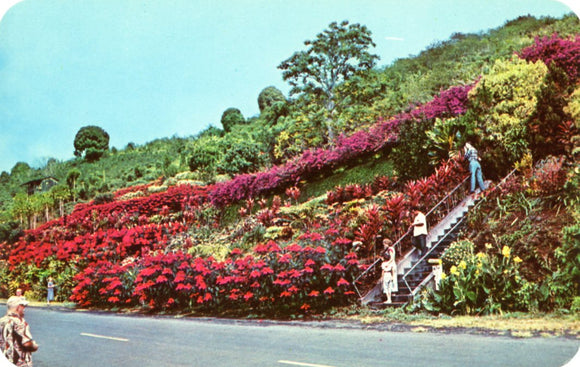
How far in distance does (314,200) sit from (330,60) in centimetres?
282

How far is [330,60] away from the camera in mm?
6934

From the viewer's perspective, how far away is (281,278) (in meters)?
7.83

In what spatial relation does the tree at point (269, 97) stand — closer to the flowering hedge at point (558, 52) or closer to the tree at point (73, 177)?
the tree at point (73, 177)

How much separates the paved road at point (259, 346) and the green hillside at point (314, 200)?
113 cm

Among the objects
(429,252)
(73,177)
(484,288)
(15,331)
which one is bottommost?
(484,288)

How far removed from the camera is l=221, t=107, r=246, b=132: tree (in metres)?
7.16

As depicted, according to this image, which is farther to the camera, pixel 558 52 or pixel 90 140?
pixel 558 52

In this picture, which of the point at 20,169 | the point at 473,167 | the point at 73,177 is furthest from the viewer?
the point at 473,167

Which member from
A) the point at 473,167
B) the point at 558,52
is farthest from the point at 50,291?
the point at 558,52

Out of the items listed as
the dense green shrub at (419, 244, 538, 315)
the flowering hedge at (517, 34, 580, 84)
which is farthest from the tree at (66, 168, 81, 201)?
the flowering hedge at (517, 34, 580, 84)

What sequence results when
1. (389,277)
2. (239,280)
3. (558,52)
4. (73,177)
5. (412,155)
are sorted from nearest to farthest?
(73,177) < (389,277) < (239,280) < (558,52) < (412,155)

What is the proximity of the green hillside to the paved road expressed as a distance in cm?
113

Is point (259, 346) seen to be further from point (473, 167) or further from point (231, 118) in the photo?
point (473, 167)

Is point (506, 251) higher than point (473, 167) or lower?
lower
